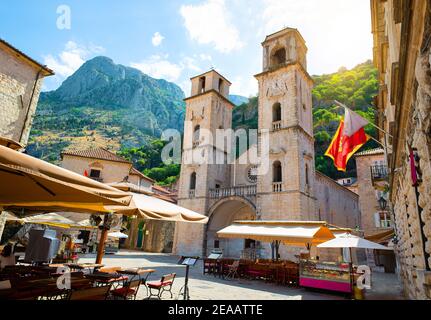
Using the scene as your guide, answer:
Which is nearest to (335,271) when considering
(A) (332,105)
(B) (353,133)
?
(B) (353,133)

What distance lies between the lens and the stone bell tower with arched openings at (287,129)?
20234mm

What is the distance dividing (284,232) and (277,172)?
11.7m

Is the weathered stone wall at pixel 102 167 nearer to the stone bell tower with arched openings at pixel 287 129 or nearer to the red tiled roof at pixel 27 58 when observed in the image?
the red tiled roof at pixel 27 58

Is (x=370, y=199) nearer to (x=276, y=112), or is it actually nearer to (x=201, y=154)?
(x=276, y=112)

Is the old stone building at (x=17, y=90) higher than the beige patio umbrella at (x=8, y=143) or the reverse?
higher

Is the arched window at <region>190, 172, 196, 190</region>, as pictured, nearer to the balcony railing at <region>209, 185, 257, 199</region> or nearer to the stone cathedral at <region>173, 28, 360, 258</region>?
the stone cathedral at <region>173, 28, 360, 258</region>

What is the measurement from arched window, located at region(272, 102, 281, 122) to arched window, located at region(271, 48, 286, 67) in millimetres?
4147

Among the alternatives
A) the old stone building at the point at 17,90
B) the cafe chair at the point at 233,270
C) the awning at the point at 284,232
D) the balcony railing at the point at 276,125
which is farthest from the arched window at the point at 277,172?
the old stone building at the point at 17,90

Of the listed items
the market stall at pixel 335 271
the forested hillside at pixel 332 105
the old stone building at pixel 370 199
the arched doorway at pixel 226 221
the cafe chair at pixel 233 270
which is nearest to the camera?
the market stall at pixel 335 271

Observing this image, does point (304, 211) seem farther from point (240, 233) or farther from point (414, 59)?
point (414, 59)

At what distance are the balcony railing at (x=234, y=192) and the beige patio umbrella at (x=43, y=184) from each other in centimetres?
1961

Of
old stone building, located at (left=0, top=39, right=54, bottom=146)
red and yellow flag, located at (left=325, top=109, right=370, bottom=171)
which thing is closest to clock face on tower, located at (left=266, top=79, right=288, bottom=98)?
red and yellow flag, located at (left=325, top=109, right=370, bottom=171)

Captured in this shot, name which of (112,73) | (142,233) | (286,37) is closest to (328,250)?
(286,37)
